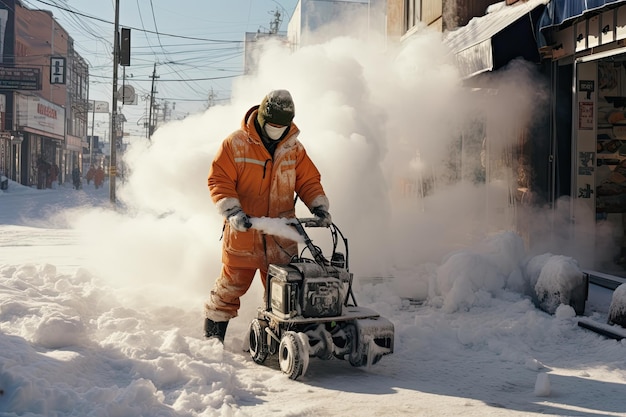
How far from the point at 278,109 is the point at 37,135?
150ft

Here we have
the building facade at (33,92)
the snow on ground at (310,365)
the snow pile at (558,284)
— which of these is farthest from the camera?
the building facade at (33,92)

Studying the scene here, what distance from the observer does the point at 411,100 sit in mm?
10211

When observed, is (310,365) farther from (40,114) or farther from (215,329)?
(40,114)

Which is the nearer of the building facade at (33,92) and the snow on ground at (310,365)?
the snow on ground at (310,365)

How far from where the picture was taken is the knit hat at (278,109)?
15.6 feet

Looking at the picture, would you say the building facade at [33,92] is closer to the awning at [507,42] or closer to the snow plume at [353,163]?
the snow plume at [353,163]

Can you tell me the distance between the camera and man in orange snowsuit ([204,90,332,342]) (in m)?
4.84

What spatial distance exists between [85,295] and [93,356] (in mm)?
2088

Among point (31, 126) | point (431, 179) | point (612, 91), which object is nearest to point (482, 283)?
point (612, 91)

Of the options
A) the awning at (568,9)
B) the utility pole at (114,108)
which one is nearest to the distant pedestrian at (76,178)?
the utility pole at (114,108)

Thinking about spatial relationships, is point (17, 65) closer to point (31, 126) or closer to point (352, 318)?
point (31, 126)

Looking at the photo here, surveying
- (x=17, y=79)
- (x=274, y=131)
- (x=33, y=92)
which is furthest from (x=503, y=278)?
Answer: (x=33, y=92)

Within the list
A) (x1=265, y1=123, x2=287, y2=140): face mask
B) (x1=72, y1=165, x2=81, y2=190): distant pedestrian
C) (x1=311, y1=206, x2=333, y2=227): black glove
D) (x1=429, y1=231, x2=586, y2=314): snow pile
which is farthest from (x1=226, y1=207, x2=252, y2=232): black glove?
(x1=72, y1=165, x2=81, y2=190): distant pedestrian

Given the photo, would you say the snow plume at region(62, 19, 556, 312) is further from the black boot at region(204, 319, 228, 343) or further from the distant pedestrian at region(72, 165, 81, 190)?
the distant pedestrian at region(72, 165, 81, 190)
